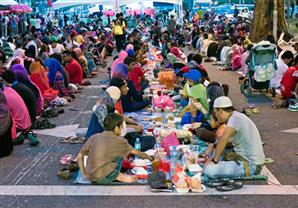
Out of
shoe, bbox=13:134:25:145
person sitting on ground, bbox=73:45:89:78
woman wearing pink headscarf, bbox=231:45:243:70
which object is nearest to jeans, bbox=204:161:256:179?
shoe, bbox=13:134:25:145

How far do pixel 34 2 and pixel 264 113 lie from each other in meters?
41.1

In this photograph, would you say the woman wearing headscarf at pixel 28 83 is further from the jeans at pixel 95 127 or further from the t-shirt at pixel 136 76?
the jeans at pixel 95 127

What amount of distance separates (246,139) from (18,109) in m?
4.49

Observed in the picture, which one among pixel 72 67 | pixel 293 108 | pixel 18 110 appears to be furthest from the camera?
pixel 72 67

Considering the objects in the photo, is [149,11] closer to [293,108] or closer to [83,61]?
[83,61]

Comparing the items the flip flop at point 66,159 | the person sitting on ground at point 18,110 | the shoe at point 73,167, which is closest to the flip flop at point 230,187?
the shoe at point 73,167

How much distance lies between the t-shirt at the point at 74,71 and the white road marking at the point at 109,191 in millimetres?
8690

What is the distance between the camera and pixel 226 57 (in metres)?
19.3

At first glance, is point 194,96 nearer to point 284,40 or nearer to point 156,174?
point 156,174

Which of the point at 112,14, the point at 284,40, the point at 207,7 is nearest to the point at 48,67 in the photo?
the point at 284,40

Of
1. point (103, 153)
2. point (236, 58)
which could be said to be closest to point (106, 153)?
point (103, 153)

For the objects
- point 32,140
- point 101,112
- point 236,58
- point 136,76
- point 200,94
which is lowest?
point 236,58

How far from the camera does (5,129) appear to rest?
8109mm

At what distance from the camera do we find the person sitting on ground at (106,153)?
21.6 feet
